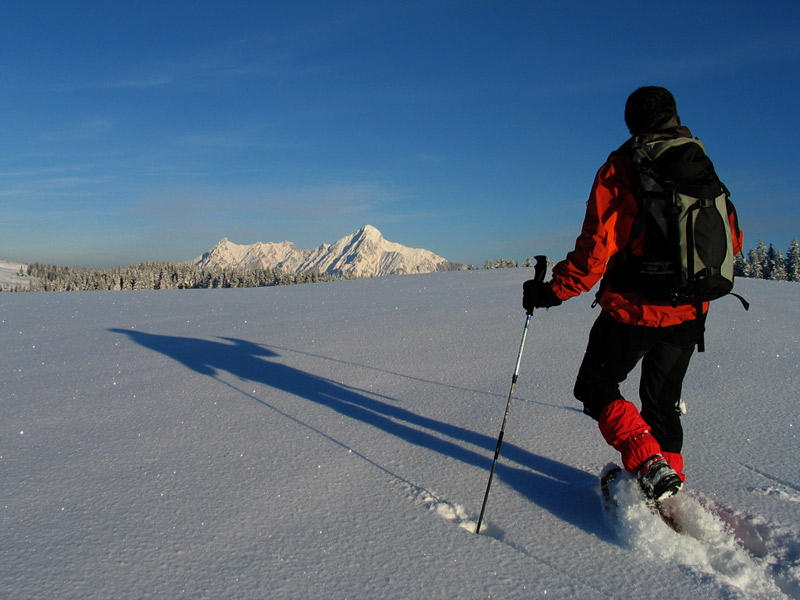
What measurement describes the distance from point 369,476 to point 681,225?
2.06 metres

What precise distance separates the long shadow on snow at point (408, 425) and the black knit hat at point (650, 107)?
76.2 inches

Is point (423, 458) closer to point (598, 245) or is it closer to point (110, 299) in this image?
point (598, 245)

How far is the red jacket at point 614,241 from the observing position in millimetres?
2344

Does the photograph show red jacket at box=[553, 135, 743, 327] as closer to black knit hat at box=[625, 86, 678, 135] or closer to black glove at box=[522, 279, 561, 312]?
black glove at box=[522, 279, 561, 312]

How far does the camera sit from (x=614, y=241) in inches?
93.8

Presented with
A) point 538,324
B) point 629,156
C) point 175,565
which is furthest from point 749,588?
point 538,324

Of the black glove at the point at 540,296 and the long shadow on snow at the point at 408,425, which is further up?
the black glove at the point at 540,296

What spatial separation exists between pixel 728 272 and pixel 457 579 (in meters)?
1.85

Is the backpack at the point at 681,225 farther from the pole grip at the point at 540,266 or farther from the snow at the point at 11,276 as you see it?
the snow at the point at 11,276

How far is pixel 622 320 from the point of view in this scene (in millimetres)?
2453

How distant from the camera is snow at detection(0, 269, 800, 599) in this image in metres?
1.89

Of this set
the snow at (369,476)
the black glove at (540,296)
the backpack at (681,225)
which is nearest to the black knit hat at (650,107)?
the backpack at (681,225)

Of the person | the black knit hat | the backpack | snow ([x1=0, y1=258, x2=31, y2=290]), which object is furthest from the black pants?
snow ([x1=0, y1=258, x2=31, y2=290])

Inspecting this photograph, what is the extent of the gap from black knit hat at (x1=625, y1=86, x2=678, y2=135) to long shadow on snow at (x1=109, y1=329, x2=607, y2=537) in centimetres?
194
